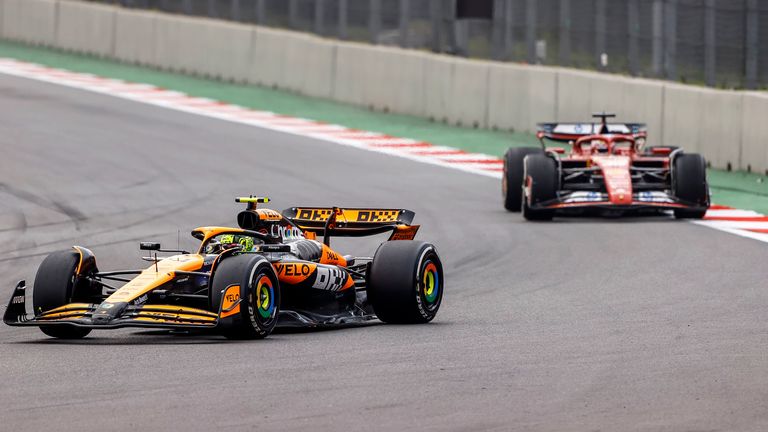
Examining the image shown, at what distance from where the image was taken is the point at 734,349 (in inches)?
425

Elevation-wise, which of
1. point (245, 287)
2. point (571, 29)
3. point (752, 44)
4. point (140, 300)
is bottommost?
point (140, 300)

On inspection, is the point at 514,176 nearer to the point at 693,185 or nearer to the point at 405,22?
the point at 693,185

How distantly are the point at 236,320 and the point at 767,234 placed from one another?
9.74 meters

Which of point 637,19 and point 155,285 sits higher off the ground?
point 637,19

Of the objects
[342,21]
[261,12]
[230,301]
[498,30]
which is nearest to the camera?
[230,301]

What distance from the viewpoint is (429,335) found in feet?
38.5

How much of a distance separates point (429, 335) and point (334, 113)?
20.0 m

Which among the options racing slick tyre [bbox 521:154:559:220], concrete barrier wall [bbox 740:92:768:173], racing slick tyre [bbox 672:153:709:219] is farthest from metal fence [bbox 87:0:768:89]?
racing slick tyre [bbox 521:154:559:220]

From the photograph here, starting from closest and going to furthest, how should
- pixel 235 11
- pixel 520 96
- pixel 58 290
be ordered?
pixel 58 290, pixel 520 96, pixel 235 11

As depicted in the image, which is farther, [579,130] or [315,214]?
[579,130]

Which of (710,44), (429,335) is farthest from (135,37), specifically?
(429,335)

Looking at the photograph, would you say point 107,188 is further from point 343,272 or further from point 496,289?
point 343,272

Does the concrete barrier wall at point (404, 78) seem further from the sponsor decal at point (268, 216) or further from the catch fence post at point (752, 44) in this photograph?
the sponsor decal at point (268, 216)

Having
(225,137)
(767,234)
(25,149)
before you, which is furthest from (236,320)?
(225,137)
